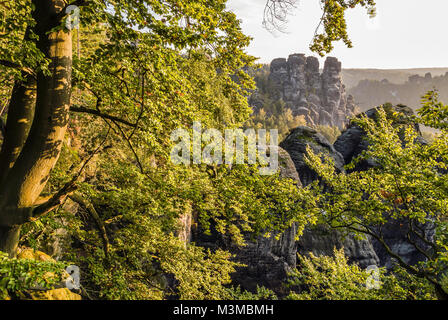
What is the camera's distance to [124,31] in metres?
3.64

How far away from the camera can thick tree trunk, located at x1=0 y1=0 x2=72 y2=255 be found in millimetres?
3484

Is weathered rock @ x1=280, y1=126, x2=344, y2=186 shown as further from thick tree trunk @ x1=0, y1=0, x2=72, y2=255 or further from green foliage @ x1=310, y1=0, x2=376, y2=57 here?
thick tree trunk @ x1=0, y1=0, x2=72, y2=255

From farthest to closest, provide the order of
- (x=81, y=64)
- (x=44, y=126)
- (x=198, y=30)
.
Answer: (x=81, y=64), (x=198, y=30), (x=44, y=126)

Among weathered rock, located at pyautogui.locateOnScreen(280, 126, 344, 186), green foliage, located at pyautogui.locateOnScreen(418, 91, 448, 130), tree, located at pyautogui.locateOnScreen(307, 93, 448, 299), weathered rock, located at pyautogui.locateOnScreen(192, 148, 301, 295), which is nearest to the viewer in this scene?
green foliage, located at pyautogui.locateOnScreen(418, 91, 448, 130)

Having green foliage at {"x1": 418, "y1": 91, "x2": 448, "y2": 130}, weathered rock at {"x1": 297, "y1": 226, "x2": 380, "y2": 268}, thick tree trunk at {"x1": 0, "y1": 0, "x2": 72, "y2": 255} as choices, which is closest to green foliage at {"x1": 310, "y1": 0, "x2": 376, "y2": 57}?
green foliage at {"x1": 418, "y1": 91, "x2": 448, "y2": 130}

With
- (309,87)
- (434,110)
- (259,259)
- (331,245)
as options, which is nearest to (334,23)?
(434,110)

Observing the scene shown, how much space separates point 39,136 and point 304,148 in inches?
1012

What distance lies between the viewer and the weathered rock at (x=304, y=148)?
25.6m

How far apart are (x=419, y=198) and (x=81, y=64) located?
9004mm

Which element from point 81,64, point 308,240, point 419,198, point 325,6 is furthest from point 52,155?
point 308,240

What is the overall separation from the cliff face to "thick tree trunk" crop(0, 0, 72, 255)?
10700 centimetres
